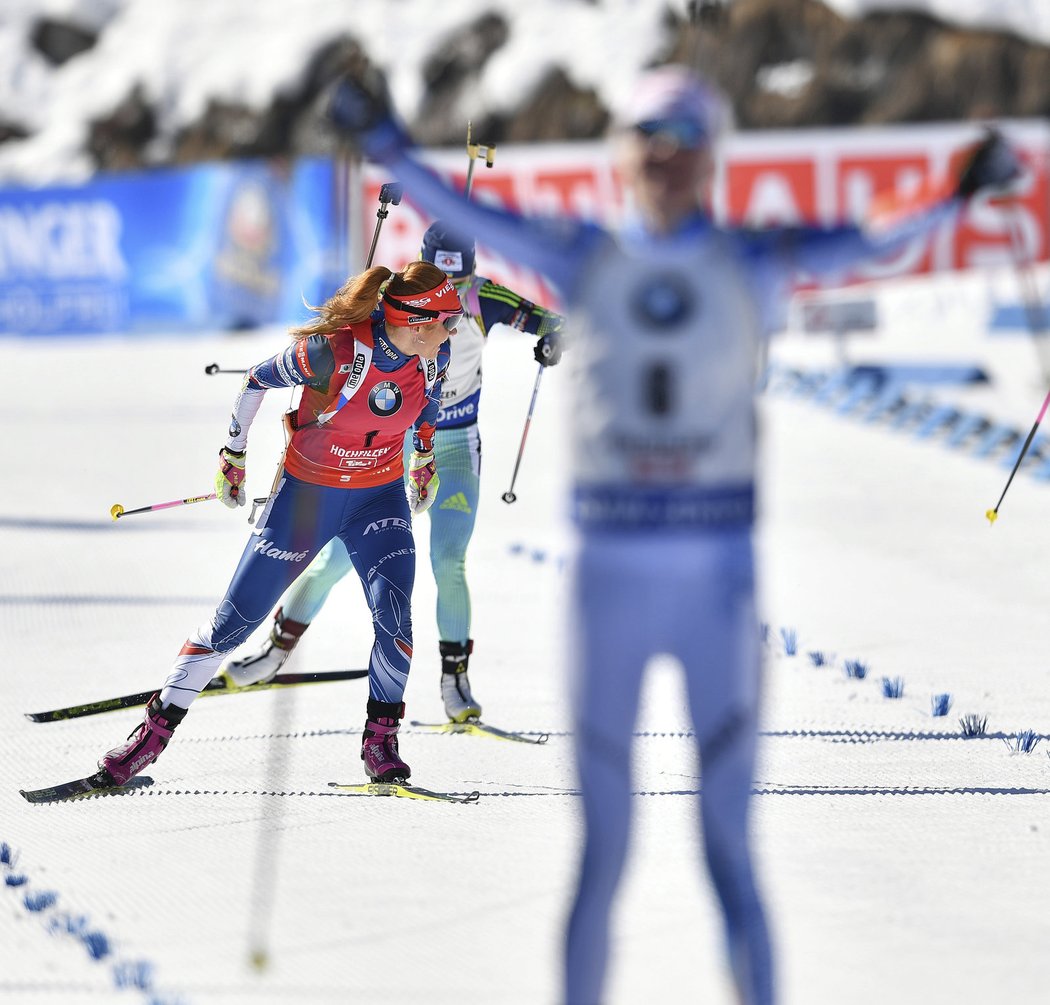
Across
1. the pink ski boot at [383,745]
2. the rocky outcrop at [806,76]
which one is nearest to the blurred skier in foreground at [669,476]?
the pink ski boot at [383,745]

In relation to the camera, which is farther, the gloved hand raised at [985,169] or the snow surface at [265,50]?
the snow surface at [265,50]

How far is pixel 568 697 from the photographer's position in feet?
10.8

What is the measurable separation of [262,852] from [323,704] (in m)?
2.01

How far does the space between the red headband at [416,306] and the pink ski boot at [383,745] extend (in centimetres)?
131

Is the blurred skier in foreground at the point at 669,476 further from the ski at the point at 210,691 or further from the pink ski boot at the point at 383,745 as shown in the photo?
the ski at the point at 210,691

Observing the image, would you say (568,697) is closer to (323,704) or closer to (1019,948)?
(1019,948)

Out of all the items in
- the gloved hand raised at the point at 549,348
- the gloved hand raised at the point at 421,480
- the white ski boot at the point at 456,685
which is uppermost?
the gloved hand raised at the point at 549,348

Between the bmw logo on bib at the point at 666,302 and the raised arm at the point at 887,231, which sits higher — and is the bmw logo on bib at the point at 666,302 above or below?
below

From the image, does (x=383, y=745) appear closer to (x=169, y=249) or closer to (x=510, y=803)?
(x=510, y=803)

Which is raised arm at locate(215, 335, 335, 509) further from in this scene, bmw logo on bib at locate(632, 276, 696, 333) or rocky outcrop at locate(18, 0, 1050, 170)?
rocky outcrop at locate(18, 0, 1050, 170)

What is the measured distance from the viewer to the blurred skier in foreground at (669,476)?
3170 millimetres

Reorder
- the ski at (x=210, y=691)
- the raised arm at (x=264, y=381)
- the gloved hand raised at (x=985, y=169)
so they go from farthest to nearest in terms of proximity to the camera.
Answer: the ski at (x=210, y=691) < the raised arm at (x=264, y=381) < the gloved hand raised at (x=985, y=169)

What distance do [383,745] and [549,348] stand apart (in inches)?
72.7

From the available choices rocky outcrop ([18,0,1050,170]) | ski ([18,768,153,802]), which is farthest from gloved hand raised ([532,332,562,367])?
rocky outcrop ([18,0,1050,170])
